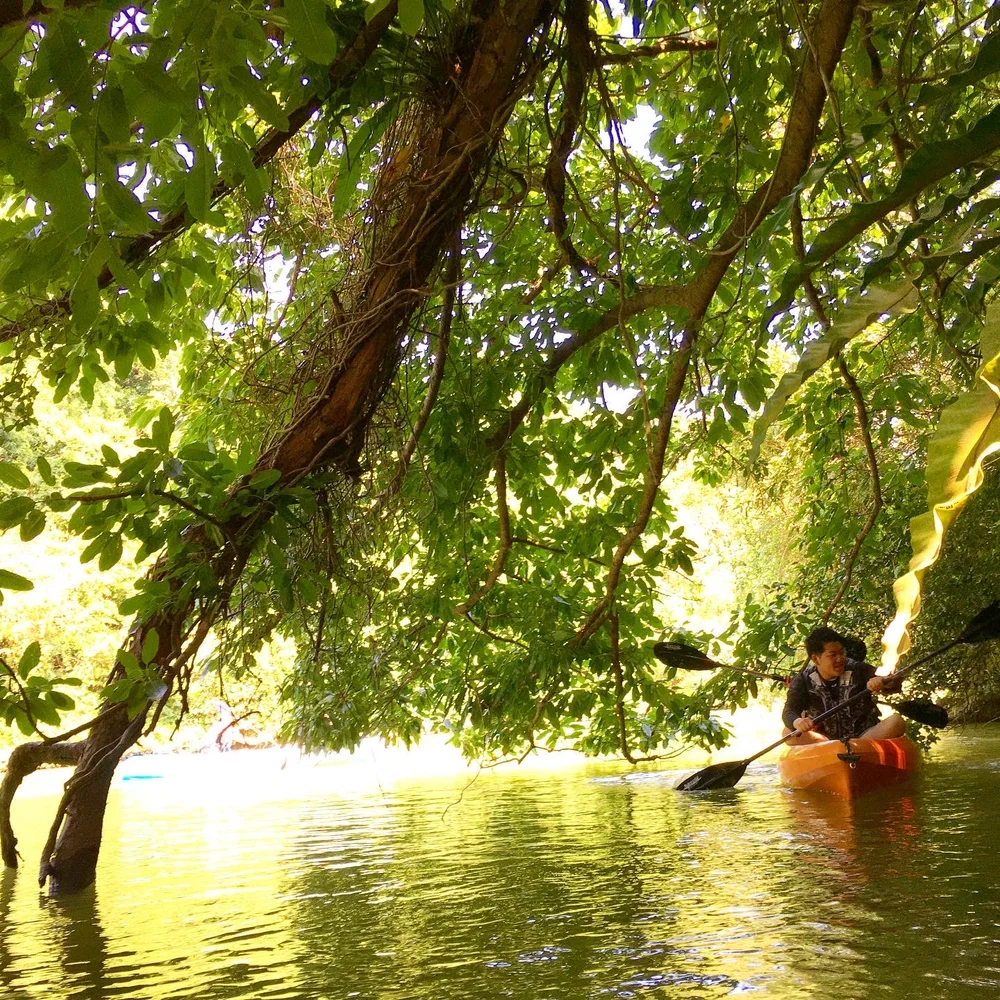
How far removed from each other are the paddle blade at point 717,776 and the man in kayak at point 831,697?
1102 millimetres

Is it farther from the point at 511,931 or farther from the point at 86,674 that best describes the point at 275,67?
the point at 86,674

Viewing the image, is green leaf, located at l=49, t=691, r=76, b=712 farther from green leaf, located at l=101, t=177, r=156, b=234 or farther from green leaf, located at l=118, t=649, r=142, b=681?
green leaf, located at l=101, t=177, r=156, b=234

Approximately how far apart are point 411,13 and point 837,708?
6.49 metres

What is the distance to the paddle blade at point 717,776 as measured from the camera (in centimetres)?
605

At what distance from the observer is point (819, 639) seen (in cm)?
723

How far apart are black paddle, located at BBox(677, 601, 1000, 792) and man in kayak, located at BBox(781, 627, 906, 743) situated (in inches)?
5.2

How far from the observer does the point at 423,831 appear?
6840 millimetres

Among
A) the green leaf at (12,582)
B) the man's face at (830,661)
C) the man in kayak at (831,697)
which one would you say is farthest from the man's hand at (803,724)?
the green leaf at (12,582)

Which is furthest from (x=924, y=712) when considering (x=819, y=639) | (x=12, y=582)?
(x=12, y=582)

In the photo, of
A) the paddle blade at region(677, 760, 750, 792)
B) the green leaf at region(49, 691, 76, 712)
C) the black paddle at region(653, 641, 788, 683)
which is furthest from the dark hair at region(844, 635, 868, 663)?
the green leaf at region(49, 691, 76, 712)

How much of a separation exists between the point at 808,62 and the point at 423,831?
206 inches

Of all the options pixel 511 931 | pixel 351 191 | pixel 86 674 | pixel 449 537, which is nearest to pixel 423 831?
pixel 449 537

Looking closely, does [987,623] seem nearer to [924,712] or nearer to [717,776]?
[717,776]

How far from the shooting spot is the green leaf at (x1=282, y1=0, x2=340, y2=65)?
4.55 ft
